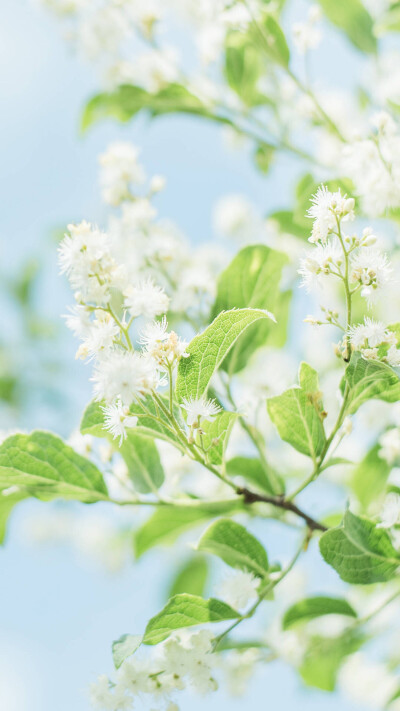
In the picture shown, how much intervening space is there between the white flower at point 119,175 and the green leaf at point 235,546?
108cm

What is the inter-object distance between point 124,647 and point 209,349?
569 mm

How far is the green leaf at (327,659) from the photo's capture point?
2111 mm

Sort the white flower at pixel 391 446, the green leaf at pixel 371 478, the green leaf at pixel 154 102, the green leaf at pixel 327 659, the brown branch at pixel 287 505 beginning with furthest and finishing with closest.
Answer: the green leaf at pixel 154 102 < the green leaf at pixel 327 659 < the green leaf at pixel 371 478 < the white flower at pixel 391 446 < the brown branch at pixel 287 505

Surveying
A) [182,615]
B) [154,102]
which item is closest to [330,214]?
[182,615]

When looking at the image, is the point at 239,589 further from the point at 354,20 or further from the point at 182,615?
the point at 354,20

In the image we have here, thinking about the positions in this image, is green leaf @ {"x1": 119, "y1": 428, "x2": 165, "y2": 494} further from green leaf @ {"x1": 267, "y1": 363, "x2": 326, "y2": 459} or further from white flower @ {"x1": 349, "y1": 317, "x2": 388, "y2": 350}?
white flower @ {"x1": 349, "y1": 317, "x2": 388, "y2": 350}

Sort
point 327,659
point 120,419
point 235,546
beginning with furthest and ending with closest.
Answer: point 327,659 → point 235,546 → point 120,419

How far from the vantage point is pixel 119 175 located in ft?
6.82

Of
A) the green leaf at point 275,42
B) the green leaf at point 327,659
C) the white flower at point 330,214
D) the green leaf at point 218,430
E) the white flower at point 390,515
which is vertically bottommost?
the green leaf at point 327,659

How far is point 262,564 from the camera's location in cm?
148

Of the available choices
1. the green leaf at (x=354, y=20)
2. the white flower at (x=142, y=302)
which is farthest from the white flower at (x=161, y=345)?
the green leaf at (x=354, y=20)

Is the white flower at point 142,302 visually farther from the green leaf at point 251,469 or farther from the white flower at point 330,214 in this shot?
the green leaf at point 251,469

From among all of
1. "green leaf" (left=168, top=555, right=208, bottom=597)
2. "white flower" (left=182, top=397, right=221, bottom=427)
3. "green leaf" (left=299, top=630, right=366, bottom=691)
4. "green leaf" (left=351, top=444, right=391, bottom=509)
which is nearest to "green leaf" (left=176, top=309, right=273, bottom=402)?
"white flower" (left=182, top=397, right=221, bottom=427)

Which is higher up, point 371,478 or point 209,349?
point 209,349
